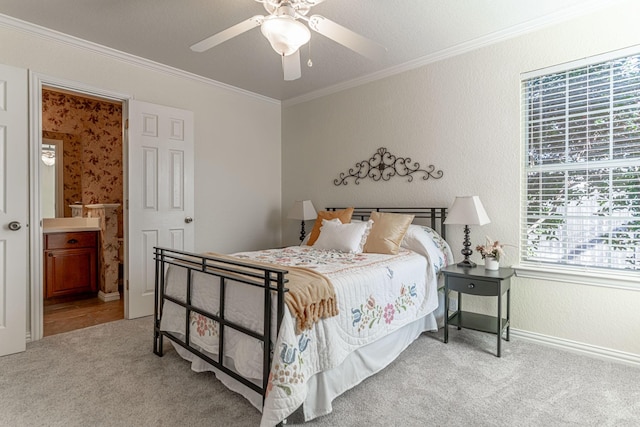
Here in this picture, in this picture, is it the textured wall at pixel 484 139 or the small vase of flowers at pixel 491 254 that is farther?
the small vase of flowers at pixel 491 254

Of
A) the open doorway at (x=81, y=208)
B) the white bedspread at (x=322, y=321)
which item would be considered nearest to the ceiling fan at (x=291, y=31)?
the white bedspread at (x=322, y=321)

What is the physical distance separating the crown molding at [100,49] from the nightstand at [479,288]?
10.9 feet

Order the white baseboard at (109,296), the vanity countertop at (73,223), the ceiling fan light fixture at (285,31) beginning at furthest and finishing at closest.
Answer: the vanity countertop at (73,223) < the white baseboard at (109,296) < the ceiling fan light fixture at (285,31)

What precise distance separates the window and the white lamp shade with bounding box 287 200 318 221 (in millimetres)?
2277

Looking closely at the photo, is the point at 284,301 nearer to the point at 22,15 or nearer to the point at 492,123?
the point at 492,123

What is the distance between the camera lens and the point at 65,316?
3.51 metres

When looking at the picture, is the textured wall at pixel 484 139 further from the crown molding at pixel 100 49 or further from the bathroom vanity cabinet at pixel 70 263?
the bathroom vanity cabinet at pixel 70 263

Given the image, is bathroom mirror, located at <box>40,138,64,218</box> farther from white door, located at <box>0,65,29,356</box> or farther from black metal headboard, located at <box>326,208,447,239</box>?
black metal headboard, located at <box>326,208,447,239</box>

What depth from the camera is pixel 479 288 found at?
263cm

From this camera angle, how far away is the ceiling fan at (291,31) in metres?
1.79

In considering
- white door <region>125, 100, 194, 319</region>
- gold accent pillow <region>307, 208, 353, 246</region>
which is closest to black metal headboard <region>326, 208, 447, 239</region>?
gold accent pillow <region>307, 208, 353, 246</region>

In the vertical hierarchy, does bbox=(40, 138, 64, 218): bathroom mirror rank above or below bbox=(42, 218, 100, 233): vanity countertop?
above

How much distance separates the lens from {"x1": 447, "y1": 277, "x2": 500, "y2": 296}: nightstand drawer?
257 cm

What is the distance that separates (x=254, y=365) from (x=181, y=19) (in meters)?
2.62
